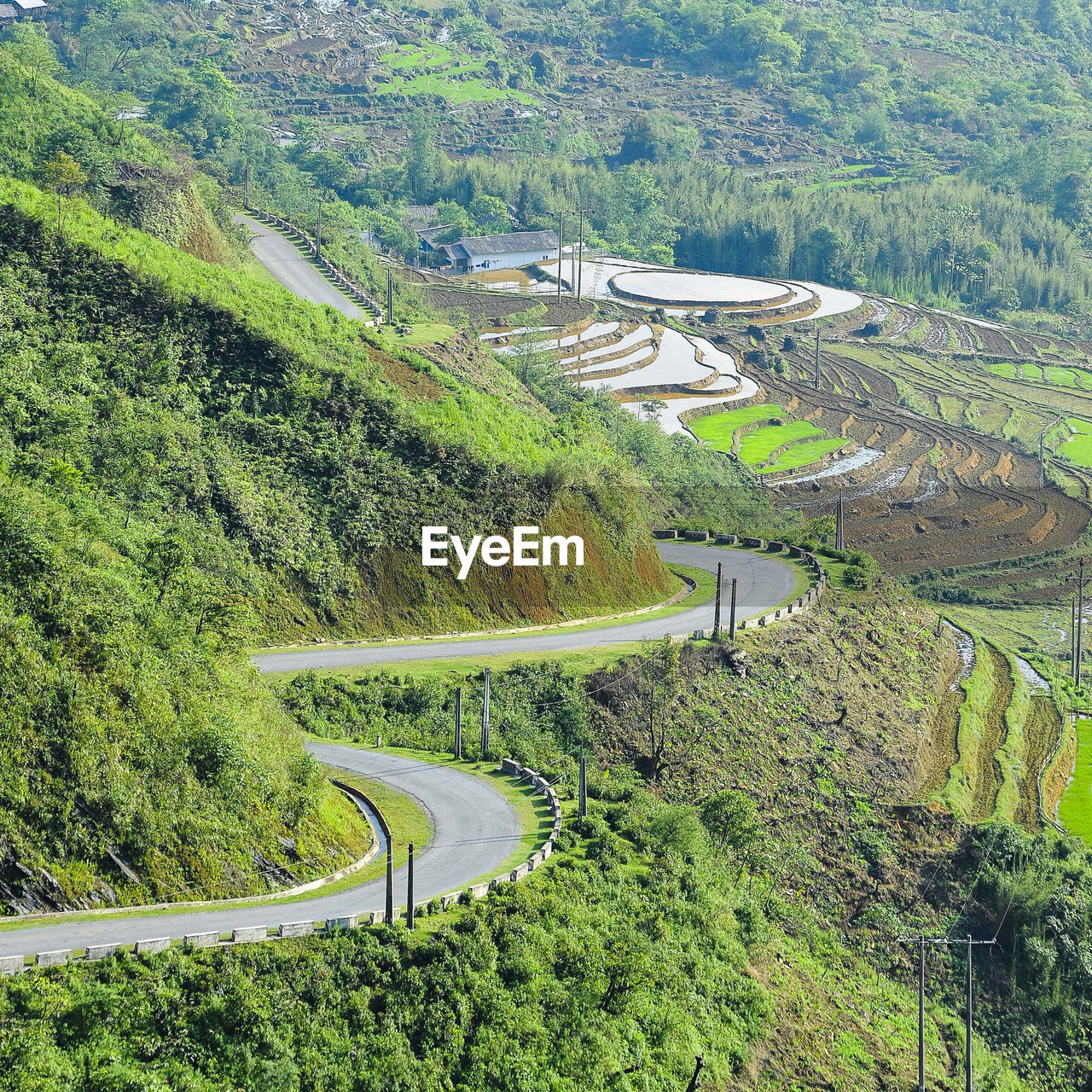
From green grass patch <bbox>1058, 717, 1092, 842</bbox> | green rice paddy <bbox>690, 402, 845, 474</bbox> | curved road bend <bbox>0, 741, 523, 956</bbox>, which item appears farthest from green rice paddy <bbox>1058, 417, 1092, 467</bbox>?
curved road bend <bbox>0, 741, 523, 956</bbox>

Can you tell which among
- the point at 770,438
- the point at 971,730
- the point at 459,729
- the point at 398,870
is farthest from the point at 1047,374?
the point at 398,870

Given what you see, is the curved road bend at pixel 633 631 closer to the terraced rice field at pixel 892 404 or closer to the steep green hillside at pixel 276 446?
the steep green hillside at pixel 276 446

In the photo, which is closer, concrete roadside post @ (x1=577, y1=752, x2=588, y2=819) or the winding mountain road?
the winding mountain road

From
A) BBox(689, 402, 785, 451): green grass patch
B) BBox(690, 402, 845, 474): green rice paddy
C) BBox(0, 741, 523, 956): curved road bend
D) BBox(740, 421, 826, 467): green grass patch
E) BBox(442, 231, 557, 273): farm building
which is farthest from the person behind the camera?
BBox(442, 231, 557, 273): farm building

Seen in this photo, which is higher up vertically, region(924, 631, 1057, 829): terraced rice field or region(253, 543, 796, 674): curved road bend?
region(253, 543, 796, 674): curved road bend

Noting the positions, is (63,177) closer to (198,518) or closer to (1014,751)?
(198,518)

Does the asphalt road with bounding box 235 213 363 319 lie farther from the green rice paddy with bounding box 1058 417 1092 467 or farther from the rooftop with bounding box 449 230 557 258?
the rooftop with bounding box 449 230 557 258

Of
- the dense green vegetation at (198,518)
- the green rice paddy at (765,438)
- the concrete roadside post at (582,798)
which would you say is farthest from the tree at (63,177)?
the green rice paddy at (765,438)
